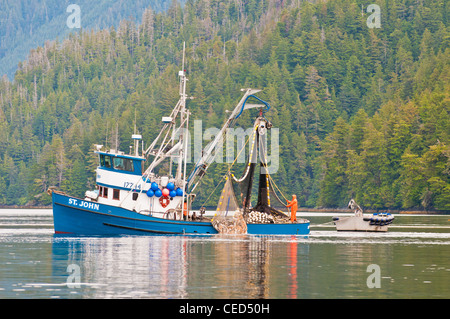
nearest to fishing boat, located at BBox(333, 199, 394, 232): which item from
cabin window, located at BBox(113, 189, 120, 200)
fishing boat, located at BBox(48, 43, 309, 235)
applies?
fishing boat, located at BBox(48, 43, 309, 235)

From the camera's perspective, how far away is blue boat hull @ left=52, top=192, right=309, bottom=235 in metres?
59.7

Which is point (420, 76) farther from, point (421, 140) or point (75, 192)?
point (75, 192)

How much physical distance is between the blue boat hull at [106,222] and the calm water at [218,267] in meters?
1.70

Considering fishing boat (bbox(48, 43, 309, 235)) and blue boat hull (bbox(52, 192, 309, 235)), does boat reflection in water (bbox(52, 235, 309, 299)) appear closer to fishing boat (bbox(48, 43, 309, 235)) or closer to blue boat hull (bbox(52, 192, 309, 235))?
blue boat hull (bbox(52, 192, 309, 235))

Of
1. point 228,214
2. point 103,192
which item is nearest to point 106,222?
point 103,192

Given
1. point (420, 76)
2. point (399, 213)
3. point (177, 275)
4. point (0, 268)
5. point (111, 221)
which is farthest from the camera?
point (420, 76)

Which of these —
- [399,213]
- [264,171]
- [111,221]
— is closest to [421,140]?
[399,213]

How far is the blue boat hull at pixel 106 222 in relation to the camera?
5969 centimetres

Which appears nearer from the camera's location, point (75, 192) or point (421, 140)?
point (421, 140)

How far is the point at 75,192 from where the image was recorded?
19762 cm

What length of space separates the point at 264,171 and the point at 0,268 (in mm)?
29278

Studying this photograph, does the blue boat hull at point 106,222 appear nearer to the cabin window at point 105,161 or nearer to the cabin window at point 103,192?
the cabin window at point 103,192

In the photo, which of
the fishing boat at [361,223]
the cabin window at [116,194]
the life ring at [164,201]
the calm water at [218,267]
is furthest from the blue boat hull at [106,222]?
the fishing boat at [361,223]

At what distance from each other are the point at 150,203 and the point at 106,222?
153 inches
